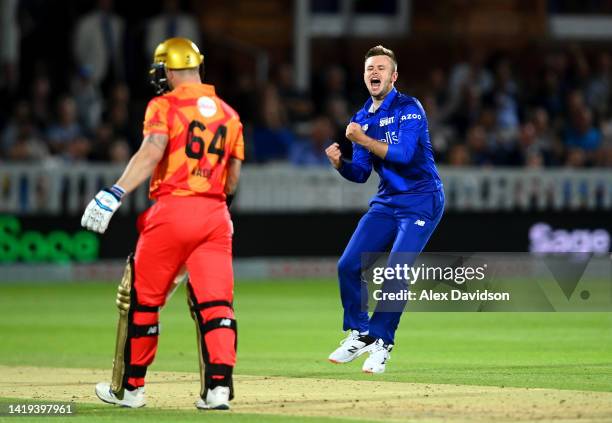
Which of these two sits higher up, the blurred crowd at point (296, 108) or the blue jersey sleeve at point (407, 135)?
the blue jersey sleeve at point (407, 135)

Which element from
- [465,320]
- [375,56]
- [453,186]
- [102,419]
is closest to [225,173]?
[102,419]

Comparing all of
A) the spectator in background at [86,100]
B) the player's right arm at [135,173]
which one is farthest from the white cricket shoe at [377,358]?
the spectator in background at [86,100]

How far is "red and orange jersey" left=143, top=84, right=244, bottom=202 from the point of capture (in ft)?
30.8

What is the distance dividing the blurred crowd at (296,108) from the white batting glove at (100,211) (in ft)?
40.7

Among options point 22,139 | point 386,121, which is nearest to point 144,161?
point 386,121

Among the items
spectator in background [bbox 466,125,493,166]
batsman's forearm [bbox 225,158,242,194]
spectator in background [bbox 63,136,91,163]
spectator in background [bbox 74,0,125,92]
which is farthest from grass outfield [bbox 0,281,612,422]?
spectator in background [bbox 466,125,493,166]

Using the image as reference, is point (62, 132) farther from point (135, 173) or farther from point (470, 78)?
point (135, 173)

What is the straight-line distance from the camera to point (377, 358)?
1145cm

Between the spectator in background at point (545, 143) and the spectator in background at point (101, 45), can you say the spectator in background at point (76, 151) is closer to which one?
the spectator in background at point (101, 45)

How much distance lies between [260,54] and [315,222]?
4859 mm

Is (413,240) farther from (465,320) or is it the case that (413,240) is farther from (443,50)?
(443,50)

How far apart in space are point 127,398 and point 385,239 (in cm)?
284

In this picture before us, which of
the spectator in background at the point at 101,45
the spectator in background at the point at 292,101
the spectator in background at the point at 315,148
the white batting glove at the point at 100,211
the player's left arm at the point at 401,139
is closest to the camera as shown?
the white batting glove at the point at 100,211

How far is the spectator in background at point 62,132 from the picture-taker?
21.8 m
